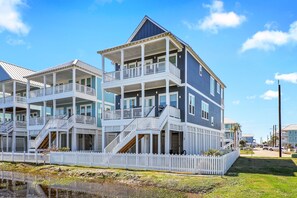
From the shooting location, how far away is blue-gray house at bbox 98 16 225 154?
20516 millimetres

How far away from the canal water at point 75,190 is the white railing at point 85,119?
38.6ft

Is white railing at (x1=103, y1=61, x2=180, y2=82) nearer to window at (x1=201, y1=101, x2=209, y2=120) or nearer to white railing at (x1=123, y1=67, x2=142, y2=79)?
white railing at (x1=123, y1=67, x2=142, y2=79)

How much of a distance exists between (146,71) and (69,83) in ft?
37.3

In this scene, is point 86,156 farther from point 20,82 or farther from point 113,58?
point 20,82

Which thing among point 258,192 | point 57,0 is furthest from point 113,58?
point 258,192

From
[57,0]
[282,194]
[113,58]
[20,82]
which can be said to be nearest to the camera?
[282,194]

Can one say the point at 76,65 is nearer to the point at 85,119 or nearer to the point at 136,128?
the point at 85,119

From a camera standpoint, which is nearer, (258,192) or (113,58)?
(258,192)

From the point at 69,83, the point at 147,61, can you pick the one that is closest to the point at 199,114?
the point at 147,61

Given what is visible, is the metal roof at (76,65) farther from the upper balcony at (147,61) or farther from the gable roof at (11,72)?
the gable roof at (11,72)

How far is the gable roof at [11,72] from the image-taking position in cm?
3488

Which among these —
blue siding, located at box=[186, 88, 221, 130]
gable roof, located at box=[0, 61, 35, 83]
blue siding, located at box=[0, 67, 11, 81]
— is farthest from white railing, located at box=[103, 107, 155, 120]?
blue siding, located at box=[0, 67, 11, 81]

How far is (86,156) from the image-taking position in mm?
20672

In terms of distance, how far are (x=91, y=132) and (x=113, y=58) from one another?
968cm
